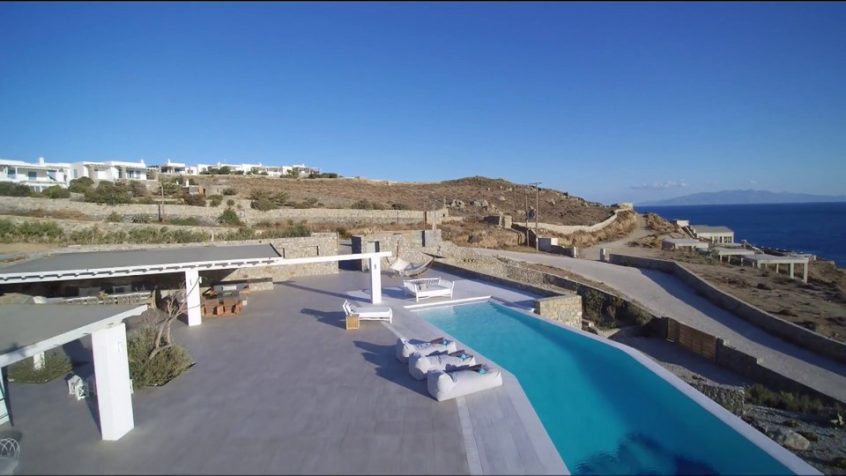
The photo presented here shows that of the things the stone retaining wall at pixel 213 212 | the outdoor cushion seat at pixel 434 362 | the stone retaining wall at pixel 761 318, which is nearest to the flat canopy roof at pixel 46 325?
the outdoor cushion seat at pixel 434 362

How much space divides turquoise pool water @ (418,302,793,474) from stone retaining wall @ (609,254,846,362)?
7209 mm

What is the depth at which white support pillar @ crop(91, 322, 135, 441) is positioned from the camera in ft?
15.7

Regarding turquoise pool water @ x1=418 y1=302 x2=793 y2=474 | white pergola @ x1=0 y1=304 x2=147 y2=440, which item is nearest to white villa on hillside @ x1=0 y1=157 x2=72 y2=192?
white pergola @ x1=0 y1=304 x2=147 y2=440

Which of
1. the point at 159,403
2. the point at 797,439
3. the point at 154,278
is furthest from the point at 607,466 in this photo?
the point at 154,278

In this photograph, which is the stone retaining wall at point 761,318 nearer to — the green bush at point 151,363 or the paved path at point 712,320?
the paved path at point 712,320

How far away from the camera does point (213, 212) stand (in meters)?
25.8

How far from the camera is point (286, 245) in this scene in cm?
1551

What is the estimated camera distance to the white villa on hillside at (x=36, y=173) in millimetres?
38531

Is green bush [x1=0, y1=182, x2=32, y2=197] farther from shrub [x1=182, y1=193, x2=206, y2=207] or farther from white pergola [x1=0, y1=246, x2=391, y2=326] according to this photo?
white pergola [x1=0, y1=246, x2=391, y2=326]

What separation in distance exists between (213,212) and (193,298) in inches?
706

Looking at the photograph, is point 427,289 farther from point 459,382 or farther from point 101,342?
point 101,342

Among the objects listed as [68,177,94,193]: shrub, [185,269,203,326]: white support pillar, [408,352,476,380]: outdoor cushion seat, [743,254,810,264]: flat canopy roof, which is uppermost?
[68,177,94,193]: shrub

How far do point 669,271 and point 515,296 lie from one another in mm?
11193

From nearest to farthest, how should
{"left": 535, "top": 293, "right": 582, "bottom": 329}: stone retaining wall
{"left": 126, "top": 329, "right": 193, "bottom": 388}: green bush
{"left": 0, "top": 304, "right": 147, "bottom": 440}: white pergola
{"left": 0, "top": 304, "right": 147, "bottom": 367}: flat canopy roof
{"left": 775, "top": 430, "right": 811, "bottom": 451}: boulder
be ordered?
1. {"left": 0, "top": 304, "right": 147, "bottom": 367}: flat canopy roof
2. {"left": 0, "top": 304, "right": 147, "bottom": 440}: white pergola
3. {"left": 126, "top": 329, "right": 193, "bottom": 388}: green bush
4. {"left": 775, "top": 430, "right": 811, "bottom": 451}: boulder
5. {"left": 535, "top": 293, "right": 582, "bottom": 329}: stone retaining wall
